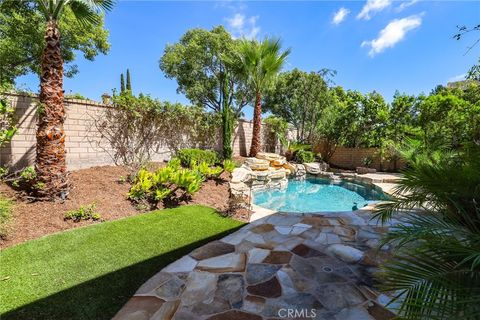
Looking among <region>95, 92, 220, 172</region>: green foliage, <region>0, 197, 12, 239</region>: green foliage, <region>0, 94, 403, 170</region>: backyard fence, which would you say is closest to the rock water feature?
<region>95, 92, 220, 172</region>: green foliage

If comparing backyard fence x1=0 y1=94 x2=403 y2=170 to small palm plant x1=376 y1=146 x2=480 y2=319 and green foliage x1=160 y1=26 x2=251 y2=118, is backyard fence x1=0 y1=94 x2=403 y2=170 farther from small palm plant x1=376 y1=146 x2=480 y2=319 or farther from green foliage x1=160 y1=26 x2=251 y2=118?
green foliage x1=160 y1=26 x2=251 y2=118

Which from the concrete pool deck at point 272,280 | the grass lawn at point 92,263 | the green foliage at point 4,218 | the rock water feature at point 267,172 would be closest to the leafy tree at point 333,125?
the rock water feature at point 267,172

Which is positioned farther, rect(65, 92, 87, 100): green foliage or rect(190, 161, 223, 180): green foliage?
rect(190, 161, 223, 180): green foliage

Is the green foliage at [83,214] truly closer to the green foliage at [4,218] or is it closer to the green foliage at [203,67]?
the green foliage at [4,218]

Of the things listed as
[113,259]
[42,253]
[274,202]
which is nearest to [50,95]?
[42,253]

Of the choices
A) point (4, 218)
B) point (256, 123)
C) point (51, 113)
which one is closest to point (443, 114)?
point (256, 123)

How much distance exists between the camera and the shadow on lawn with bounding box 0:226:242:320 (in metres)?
2.42

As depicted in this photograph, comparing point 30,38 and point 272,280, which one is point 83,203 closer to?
point 272,280

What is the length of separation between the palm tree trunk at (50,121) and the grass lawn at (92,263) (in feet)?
4.68

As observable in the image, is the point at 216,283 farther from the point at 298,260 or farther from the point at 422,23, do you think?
the point at 422,23

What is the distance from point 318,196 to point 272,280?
773 centimetres

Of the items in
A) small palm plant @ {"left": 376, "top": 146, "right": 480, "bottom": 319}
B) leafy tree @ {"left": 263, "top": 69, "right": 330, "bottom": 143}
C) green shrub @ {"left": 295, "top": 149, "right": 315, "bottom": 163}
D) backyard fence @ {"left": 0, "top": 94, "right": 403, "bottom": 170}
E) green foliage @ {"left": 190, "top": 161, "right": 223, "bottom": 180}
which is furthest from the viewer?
leafy tree @ {"left": 263, "top": 69, "right": 330, "bottom": 143}

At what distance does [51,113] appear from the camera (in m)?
5.01

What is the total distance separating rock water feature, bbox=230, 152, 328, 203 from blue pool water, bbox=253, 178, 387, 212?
46 cm
